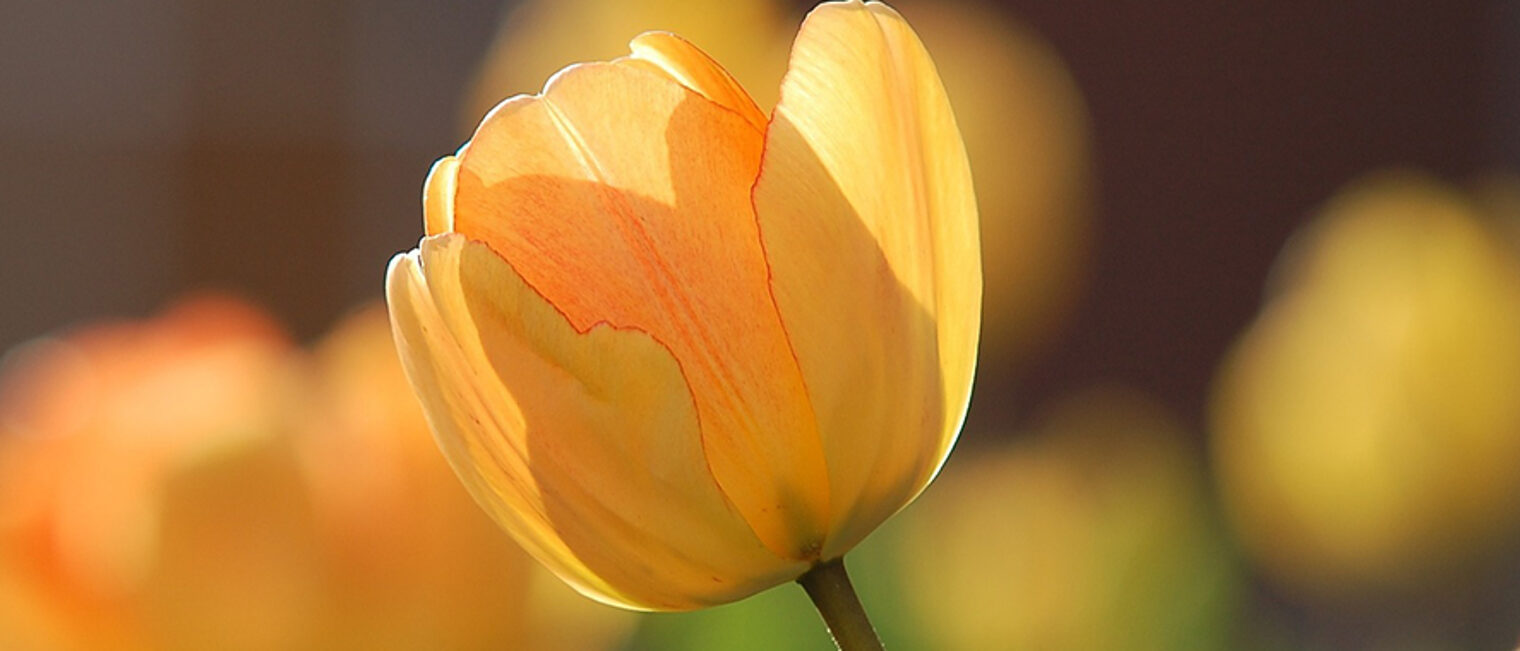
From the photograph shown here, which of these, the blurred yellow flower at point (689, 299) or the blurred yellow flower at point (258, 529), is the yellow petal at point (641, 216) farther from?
the blurred yellow flower at point (258, 529)

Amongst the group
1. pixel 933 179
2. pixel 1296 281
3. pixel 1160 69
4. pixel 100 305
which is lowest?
pixel 100 305

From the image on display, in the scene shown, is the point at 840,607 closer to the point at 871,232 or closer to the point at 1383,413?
the point at 871,232

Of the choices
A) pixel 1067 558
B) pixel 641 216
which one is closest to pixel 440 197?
pixel 641 216

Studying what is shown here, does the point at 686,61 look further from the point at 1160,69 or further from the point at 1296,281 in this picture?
the point at 1160,69

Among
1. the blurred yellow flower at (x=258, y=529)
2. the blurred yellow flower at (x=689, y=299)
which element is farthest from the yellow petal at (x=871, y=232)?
the blurred yellow flower at (x=258, y=529)

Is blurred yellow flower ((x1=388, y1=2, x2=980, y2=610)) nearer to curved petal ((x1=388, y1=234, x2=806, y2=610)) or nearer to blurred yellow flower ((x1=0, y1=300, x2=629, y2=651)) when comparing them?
curved petal ((x1=388, y1=234, x2=806, y2=610))

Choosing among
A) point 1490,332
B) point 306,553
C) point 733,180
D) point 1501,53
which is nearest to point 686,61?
point 733,180
